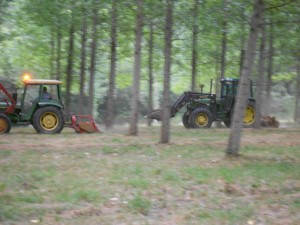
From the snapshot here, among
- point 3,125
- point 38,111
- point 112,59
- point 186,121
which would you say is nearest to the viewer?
point 3,125

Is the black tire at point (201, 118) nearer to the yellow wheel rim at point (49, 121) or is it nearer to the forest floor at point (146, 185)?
the yellow wheel rim at point (49, 121)

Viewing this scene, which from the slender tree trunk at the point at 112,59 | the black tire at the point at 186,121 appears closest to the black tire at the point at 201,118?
the black tire at the point at 186,121

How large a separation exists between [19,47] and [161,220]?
19844mm

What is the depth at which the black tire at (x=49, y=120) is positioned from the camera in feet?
50.9

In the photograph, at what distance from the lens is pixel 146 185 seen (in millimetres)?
7340

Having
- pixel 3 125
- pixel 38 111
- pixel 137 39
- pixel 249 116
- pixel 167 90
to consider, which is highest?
pixel 137 39

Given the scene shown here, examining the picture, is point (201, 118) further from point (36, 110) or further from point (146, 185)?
point (146, 185)

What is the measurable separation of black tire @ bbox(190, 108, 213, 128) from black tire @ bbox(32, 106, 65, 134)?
21.0 feet

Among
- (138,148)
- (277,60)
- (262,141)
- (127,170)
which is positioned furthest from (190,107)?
(127,170)

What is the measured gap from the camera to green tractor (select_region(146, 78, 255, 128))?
19391 mm

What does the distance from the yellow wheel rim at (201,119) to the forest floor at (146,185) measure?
837 cm

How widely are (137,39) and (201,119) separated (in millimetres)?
7167

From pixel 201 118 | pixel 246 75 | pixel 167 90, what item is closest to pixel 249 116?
pixel 201 118

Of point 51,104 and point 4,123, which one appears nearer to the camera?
point 4,123
